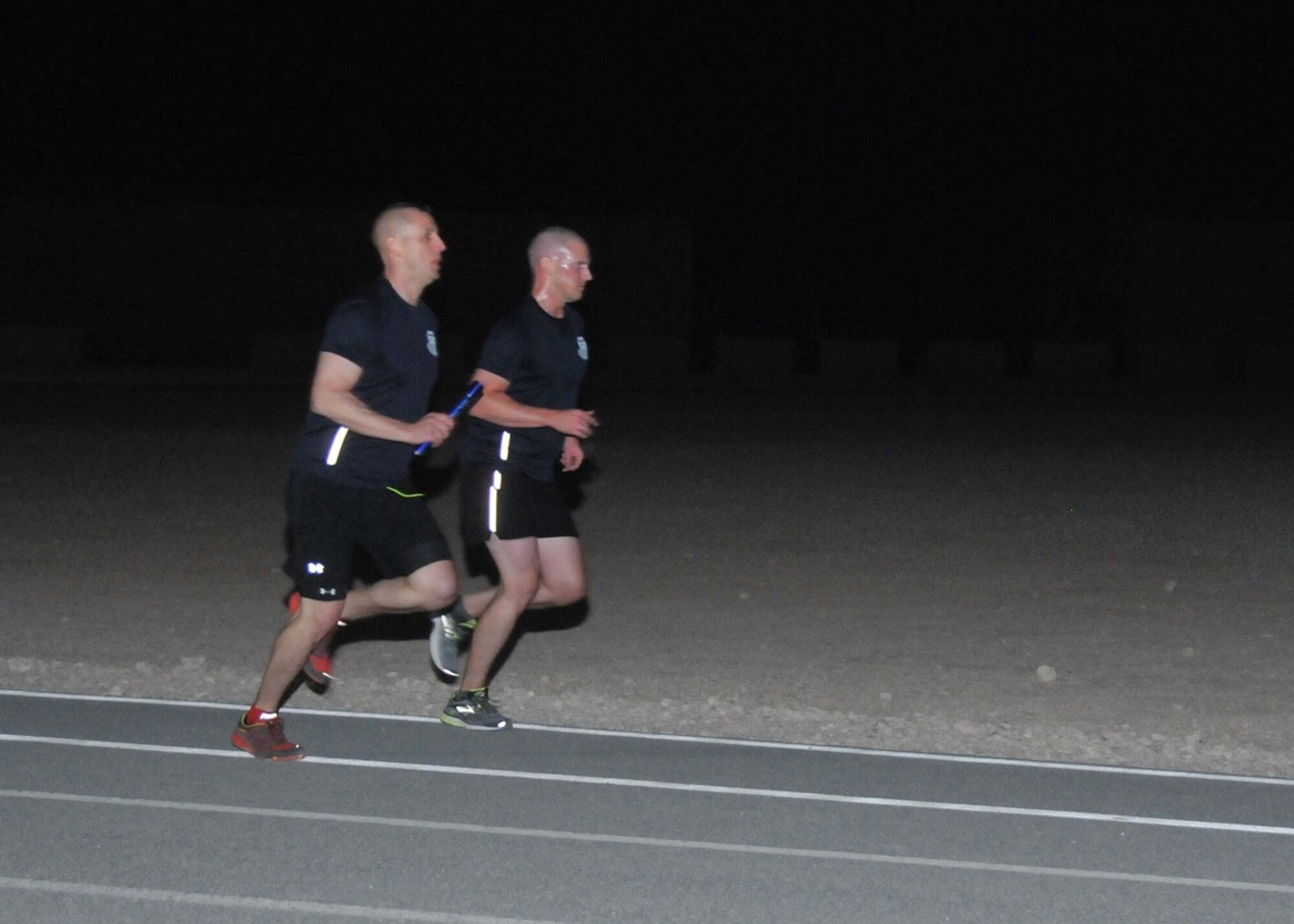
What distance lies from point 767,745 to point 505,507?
143 cm

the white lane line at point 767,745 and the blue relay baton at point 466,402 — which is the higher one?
the blue relay baton at point 466,402

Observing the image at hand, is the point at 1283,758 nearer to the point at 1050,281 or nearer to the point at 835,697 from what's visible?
the point at 835,697

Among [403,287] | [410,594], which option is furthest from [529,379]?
[410,594]

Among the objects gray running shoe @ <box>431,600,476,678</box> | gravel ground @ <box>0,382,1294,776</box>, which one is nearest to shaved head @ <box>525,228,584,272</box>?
gray running shoe @ <box>431,600,476,678</box>

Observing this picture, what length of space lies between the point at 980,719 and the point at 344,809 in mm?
3065

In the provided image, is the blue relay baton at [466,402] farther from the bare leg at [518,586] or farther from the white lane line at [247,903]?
the white lane line at [247,903]

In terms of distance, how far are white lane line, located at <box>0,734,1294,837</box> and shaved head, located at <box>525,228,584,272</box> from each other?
6.62 feet

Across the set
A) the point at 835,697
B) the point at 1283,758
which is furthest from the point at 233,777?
the point at 1283,758

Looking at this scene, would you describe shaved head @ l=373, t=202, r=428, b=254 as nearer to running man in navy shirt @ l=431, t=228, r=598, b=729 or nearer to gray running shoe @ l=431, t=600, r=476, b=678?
running man in navy shirt @ l=431, t=228, r=598, b=729

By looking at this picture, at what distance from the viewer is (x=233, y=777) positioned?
22.5 feet

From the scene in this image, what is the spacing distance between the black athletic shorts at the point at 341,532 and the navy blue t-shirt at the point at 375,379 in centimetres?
5

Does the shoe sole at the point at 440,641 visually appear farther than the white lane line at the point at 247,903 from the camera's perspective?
Yes

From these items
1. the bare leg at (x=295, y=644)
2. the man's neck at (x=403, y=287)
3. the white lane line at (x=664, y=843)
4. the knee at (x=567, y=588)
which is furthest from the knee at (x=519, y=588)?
the white lane line at (x=664, y=843)

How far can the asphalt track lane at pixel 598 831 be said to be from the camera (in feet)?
18.0
